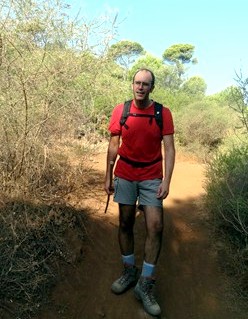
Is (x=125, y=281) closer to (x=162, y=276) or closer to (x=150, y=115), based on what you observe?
(x=162, y=276)

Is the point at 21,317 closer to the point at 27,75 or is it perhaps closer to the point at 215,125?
the point at 27,75

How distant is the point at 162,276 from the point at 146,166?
4.88ft

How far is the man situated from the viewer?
4.09m

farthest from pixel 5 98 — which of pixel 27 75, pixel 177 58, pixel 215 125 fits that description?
pixel 177 58

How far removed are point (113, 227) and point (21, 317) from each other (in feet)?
6.75

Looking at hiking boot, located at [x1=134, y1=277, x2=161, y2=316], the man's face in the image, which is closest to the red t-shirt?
the man's face

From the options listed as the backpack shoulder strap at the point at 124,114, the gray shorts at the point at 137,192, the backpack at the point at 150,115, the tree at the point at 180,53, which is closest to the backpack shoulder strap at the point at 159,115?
the backpack at the point at 150,115

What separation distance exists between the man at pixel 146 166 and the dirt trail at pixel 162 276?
419 millimetres

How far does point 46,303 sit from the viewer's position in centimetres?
429

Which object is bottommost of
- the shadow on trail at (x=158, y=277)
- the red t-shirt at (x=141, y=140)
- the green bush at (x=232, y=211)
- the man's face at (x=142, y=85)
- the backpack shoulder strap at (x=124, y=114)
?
the shadow on trail at (x=158, y=277)

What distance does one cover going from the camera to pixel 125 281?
4.49 m

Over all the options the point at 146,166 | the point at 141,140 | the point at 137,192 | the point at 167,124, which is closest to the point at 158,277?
the point at 137,192

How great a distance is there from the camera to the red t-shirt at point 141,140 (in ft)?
13.4

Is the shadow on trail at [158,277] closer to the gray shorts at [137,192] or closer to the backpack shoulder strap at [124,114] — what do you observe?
the gray shorts at [137,192]
